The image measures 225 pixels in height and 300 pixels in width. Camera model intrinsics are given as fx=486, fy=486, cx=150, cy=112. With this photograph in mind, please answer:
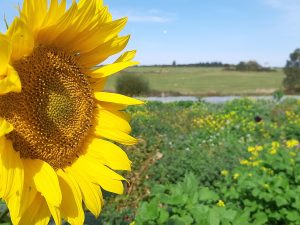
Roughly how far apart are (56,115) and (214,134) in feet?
23.3

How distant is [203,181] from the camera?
552 centimetres

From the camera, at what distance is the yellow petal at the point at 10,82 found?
115 centimetres

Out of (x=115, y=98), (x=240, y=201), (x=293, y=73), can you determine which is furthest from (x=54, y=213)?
(x=293, y=73)

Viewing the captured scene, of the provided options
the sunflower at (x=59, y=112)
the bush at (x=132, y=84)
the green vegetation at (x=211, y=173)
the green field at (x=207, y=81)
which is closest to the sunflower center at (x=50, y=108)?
the sunflower at (x=59, y=112)

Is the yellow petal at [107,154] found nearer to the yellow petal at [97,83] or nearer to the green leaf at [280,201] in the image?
the yellow petal at [97,83]

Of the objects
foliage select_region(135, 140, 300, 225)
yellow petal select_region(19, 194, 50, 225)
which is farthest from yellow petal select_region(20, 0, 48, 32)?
foliage select_region(135, 140, 300, 225)

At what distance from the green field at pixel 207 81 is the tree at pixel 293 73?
901mm

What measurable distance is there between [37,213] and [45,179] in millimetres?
106

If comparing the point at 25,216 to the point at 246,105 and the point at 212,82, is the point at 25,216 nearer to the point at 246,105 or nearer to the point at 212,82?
the point at 246,105

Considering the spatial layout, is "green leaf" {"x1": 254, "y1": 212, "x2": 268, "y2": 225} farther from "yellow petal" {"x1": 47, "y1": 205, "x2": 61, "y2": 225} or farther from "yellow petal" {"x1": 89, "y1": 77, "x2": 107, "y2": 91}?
"yellow petal" {"x1": 47, "y1": 205, "x2": 61, "y2": 225}

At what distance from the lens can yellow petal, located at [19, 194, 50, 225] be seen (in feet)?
4.27

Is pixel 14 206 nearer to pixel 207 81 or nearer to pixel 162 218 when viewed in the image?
pixel 162 218

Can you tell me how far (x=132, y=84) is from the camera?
85.3 ft

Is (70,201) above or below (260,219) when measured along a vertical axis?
above
